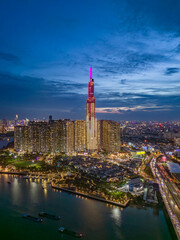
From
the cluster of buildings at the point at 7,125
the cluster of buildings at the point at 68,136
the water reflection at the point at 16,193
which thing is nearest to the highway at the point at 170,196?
the water reflection at the point at 16,193

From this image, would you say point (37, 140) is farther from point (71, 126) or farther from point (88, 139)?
point (88, 139)

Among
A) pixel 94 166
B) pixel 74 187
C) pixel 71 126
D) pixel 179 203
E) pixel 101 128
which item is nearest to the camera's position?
pixel 179 203

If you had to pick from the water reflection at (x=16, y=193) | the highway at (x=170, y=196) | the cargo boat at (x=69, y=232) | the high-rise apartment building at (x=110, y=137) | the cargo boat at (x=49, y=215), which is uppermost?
the high-rise apartment building at (x=110, y=137)

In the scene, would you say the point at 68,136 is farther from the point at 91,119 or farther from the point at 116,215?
the point at 116,215

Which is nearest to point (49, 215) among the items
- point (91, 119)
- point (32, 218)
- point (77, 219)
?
point (32, 218)

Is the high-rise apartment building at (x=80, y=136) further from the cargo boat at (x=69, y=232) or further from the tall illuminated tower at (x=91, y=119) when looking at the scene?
the cargo boat at (x=69, y=232)

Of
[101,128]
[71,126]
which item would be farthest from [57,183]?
[101,128]
